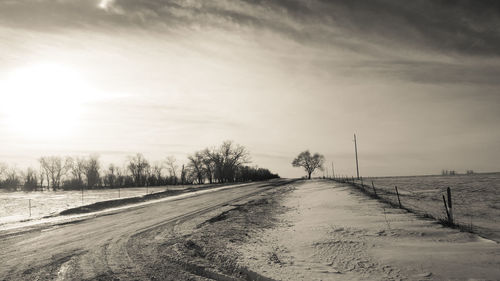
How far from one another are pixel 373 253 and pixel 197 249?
4225 mm

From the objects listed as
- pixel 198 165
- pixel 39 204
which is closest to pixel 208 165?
pixel 198 165

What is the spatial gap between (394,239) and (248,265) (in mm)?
3923

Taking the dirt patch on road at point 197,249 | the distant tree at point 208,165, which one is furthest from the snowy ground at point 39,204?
the distant tree at point 208,165

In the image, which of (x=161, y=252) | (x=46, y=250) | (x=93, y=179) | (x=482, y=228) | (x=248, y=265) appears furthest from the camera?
(x=93, y=179)

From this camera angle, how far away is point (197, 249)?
25.0 ft

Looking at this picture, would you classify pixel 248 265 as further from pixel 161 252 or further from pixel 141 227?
pixel 141 227

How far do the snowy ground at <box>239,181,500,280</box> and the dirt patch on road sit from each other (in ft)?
1.23

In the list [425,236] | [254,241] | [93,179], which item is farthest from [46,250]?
[93,179]

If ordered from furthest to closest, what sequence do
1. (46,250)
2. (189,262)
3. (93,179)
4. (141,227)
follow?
(93,179), (141,227), (46,250), (189,262)

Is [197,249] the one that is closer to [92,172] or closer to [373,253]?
[373,253]

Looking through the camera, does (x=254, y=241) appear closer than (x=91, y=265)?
No

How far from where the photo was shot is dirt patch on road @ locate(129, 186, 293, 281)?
5746mm

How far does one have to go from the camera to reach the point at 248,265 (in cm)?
609

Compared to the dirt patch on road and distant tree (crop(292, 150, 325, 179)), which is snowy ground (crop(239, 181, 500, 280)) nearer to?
the dirt patch on road
